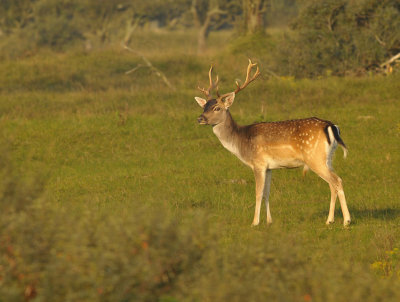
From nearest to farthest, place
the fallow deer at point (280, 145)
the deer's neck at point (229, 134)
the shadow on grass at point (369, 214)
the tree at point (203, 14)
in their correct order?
the fallow deer at point (280, 145)
the shadow on grass at point (369, 214)
the deer's neck at point (229, 134)
the tree at point (203, 14)

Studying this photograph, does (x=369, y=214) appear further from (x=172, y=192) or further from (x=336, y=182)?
(x=172, y=192)

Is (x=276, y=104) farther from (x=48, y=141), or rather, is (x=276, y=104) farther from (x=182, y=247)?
(x=182, y=247)

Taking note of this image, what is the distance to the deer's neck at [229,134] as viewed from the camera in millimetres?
10375

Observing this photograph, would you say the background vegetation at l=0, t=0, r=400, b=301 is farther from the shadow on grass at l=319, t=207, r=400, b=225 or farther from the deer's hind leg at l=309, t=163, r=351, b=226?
the deer's hind leg at l=309, t=163, r=351, b=226

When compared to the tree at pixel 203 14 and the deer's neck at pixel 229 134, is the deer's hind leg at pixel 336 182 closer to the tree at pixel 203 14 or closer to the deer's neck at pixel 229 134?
the deer's neck at pixel 229 134

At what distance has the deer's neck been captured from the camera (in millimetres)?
10375

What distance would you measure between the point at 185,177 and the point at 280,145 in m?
3.27

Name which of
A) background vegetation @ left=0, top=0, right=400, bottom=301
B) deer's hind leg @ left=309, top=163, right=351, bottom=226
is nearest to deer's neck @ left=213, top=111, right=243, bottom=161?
background vegetation @ left=0, top=0, right=400, bottom=301

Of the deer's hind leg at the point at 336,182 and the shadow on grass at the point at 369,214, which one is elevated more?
the deer's hind leg at the point at 336,182

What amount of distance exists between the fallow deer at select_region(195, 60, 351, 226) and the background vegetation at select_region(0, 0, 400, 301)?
554 mm

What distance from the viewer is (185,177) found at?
12.9 metres

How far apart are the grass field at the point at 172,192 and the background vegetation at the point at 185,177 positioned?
22 mm

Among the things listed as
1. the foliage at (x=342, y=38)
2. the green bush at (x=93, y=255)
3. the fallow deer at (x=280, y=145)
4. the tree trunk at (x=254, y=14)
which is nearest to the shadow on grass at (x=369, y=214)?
the fallow deer at (x=280, y=145)

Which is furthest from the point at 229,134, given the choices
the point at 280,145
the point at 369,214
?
the point at 369,214
